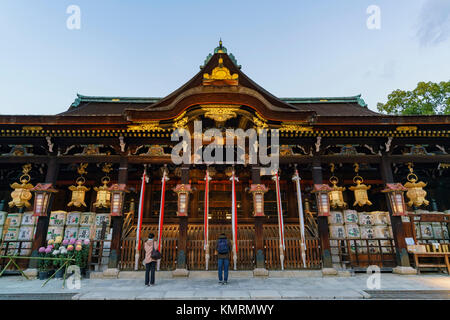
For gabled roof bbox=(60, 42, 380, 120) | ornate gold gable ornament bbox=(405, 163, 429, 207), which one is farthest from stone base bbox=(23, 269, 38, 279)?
ornate gold gable ornament bbox=(405, 163, 429, 207)

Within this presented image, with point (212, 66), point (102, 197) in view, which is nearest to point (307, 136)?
point (212, 66)

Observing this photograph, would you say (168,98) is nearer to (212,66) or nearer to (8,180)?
(212,66)

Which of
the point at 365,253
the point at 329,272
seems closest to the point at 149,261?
the point at 329,272

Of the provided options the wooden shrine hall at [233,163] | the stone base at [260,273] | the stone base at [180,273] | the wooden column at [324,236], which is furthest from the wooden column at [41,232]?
the wooden column at [324,236]

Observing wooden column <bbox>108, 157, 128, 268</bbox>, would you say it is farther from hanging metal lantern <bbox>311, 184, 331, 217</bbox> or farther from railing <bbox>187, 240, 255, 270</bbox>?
hanging metal lantern <bbox>311, 184, 331, 217</bbox>

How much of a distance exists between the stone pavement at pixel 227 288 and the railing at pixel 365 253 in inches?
40.9

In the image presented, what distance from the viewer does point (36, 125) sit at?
366 inches

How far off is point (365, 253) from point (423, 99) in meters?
19.1

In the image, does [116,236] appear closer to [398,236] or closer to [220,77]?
[220,77]

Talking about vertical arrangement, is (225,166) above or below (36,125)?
below

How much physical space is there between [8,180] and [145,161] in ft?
29.0

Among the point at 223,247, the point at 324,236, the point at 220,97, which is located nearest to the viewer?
the point at 223,247

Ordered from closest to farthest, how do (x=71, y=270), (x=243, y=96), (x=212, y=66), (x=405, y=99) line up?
(x=71, y=270) → (x=243, y=96) → (x=212, y=66) → (x=405, y=99)

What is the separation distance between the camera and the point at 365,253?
32.0ft
